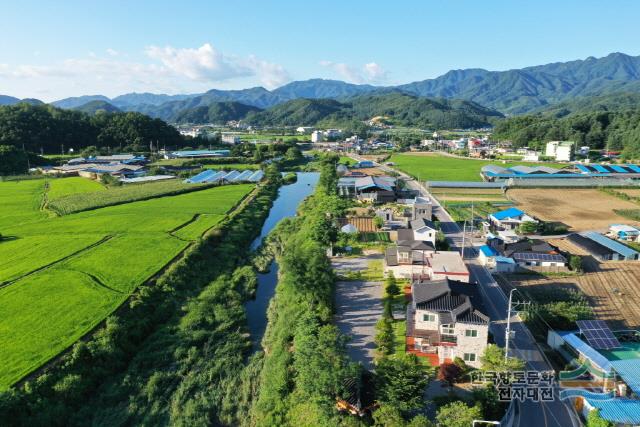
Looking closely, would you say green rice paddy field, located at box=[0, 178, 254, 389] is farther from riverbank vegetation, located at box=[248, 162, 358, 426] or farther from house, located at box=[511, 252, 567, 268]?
house, located at box=[511, 252, 567, 268]

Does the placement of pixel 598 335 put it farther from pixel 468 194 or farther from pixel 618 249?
pixel 468 194

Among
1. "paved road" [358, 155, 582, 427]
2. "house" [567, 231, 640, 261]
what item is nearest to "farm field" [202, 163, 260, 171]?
"paved road" [358, 155, 582, 427]

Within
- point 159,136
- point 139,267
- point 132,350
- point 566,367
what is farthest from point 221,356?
point 159,136

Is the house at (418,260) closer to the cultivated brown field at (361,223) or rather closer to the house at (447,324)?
the house at (447,324)

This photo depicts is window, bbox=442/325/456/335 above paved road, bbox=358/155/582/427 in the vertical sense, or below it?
above

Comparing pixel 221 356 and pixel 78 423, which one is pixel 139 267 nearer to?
pixel 221 356

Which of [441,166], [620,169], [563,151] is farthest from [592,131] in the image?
[441,166]

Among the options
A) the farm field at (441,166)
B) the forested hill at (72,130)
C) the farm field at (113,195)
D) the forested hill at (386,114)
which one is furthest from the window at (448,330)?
the forested hill at (386,114)
